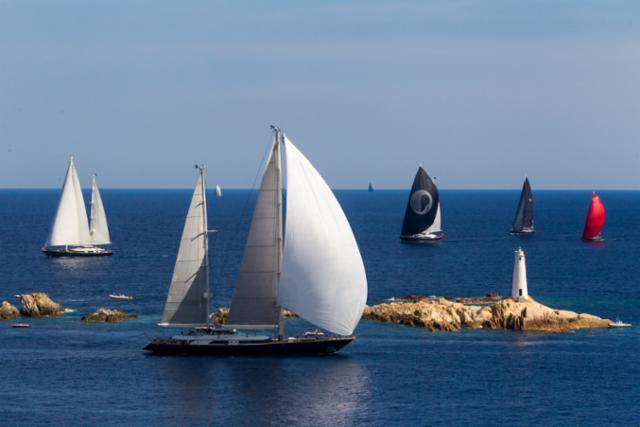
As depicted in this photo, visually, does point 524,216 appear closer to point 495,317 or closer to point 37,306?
point 495,317

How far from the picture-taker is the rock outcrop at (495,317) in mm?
79938

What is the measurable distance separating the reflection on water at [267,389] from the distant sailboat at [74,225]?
69760 mm

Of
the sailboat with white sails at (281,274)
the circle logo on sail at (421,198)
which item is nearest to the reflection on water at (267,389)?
the sailboat with white sails at (281,274)

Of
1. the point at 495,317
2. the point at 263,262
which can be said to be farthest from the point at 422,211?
the point at 263,262

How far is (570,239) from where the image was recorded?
178 meters

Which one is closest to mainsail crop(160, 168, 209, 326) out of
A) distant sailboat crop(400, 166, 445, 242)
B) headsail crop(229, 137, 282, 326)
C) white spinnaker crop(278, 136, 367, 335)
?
headsail crop(229, 137, 282, 326)

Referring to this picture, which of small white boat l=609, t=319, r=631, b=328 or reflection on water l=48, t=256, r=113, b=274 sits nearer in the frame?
small white boat l=609, t=319, r=631, b=328

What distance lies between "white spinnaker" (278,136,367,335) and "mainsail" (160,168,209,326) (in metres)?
5.23

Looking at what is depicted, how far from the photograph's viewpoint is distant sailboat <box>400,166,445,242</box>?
15775 cm

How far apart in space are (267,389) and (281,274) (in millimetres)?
8926

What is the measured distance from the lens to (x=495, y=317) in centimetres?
8062

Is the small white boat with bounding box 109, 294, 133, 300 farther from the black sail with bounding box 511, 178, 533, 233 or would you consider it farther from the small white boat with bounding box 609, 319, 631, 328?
the black sail with bounding box 511, 178, 533, 233

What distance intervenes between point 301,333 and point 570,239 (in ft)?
361

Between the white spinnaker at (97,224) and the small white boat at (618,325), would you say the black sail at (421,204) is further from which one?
the small white boat at (618,325)
